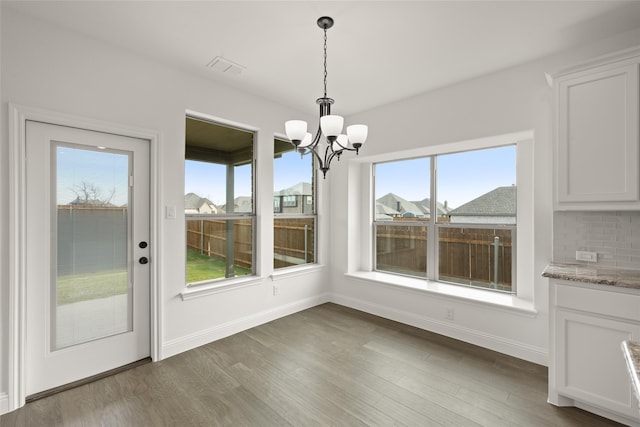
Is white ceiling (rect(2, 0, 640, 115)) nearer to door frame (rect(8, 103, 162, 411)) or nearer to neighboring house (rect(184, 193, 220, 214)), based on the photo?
door frame (rect(8, 103, 162, 411))

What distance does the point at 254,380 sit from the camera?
8.19 ft

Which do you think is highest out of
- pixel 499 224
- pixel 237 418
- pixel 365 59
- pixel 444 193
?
pixel 365 59

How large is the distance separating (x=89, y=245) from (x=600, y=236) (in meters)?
4.25

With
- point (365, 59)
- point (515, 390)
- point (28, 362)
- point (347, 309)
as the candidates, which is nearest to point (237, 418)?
point (28, 362)

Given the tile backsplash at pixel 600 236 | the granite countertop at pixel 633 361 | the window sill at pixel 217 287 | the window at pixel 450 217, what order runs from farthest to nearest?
the window at pixel 450 217 → the window sill at pixel 217 287 → the tile backsplash at pixel 600 236 → the granite countertop at pixel 633 361

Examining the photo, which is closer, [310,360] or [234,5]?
[234,5]

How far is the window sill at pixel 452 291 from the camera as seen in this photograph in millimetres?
2978

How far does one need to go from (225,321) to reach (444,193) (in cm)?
306

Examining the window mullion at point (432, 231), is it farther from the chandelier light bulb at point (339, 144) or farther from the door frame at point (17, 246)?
the door frame at point (17, 246)

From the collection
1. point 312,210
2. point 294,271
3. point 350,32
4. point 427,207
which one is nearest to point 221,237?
point 294,271

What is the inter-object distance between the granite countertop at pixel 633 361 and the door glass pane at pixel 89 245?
321cm

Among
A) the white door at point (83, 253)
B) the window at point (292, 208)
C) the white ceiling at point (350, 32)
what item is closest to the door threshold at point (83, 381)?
the white door at point (83, 253)

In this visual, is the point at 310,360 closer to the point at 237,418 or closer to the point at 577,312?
the point at 237,418

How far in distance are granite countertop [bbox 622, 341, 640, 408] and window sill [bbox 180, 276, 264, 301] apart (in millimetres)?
3128
